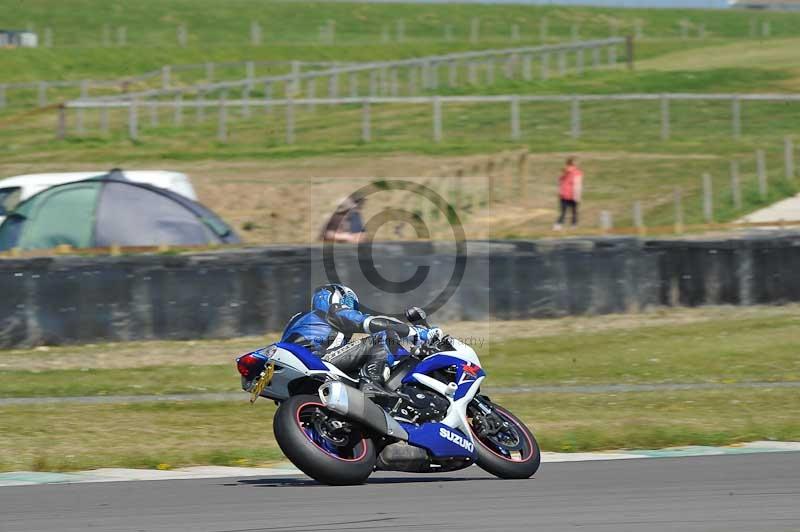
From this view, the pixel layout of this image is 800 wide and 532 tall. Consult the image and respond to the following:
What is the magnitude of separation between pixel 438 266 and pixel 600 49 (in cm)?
3521

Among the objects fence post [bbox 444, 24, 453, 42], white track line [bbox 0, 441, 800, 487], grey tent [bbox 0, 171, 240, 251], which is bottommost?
white track line [bbox 0, 441, 800, 487]

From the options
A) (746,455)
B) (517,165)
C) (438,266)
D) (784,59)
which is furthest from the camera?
(784,59)

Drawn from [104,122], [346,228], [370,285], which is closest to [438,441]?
[370,285]

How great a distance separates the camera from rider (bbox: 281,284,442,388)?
354 inches

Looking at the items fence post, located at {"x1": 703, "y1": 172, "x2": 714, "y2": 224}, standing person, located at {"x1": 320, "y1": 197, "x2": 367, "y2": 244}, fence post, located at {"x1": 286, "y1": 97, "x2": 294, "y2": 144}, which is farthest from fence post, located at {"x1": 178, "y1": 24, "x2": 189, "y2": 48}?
standing person, located at {"x1": 320, "y1": 197, "x2": 367, "y2": 244}

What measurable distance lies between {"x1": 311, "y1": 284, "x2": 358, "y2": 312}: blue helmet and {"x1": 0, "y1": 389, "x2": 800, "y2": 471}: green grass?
5.87 feet

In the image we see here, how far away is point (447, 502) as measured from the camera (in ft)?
27.0

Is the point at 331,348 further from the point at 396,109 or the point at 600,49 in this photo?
the point at 600,49

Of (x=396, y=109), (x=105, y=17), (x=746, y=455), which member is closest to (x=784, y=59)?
(x=396, y=109)

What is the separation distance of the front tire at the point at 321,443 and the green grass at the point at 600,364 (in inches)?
242

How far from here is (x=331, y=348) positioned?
29.9ft

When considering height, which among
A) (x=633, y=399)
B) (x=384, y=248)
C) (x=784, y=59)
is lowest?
(x=633, y=399)

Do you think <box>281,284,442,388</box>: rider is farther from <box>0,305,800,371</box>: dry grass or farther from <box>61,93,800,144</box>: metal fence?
<box>61,93,800,144</box>: metal fence

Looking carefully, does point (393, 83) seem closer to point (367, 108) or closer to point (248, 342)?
point (367, 108)
